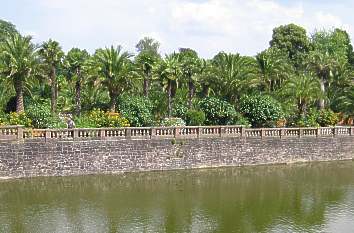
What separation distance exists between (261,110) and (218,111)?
10.7ft

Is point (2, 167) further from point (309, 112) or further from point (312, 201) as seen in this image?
point (309, 112)

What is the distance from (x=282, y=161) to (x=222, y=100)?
614 cm

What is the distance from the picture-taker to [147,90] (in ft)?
133

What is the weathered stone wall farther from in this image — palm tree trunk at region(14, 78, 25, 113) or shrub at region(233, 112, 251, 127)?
palm tree trunk at region(14, 78, 25, 113)

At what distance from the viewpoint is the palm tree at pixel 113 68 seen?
36969 mm

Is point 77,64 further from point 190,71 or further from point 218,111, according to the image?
point 218,111

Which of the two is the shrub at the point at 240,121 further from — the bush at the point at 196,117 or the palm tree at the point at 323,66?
the palm tree at the point at 323,66

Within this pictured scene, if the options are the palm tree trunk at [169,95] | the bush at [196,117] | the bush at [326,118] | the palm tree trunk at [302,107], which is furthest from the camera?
the bush at [326,118]

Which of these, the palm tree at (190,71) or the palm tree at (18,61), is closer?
the palm tree at (18,61)

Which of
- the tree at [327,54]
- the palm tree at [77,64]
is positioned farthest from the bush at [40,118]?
the tree at [327,54]

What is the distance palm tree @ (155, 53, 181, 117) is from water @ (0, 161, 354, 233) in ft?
29.7

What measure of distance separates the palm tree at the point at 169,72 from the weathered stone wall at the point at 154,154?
6285 millimetres

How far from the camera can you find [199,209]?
77.3 ft

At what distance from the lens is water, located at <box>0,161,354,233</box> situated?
20.7 m
